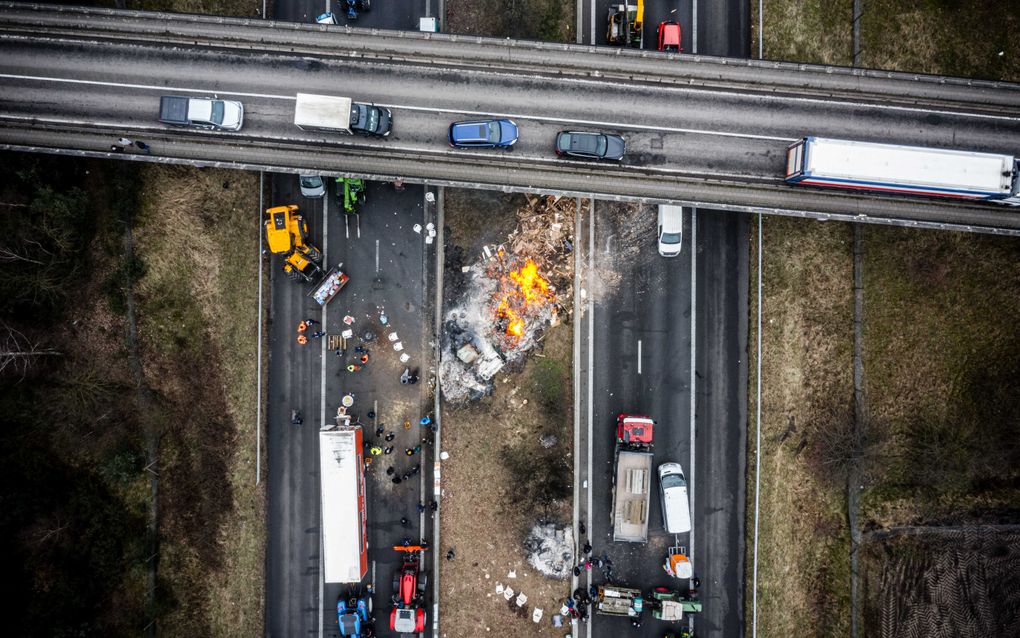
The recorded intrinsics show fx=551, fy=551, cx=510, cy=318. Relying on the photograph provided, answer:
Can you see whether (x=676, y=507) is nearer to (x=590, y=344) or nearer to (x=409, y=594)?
(x=590, y=344)

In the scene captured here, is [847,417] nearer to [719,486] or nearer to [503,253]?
[719,486]

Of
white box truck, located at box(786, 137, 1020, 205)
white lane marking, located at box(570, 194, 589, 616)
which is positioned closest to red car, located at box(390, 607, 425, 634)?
white lane marking, located at box(570, 194, 589, 616)

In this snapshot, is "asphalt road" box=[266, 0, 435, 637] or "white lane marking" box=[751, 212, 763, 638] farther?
"asphalt road" box=[266, 0, 435, 637]

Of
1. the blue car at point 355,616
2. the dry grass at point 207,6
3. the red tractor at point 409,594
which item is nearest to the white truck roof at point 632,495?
the red tractor at point 409,594

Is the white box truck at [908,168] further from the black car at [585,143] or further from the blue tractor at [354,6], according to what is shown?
the blue tractor at [354,6]

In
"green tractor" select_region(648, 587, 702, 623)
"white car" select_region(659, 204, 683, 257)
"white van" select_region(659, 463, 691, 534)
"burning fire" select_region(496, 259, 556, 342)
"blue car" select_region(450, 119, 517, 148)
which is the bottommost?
"green tractor" select_region(648, 587, 702, 623)

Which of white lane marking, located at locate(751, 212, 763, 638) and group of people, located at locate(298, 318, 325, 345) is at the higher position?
group of people, located at locate(298, 318, 325, 345)

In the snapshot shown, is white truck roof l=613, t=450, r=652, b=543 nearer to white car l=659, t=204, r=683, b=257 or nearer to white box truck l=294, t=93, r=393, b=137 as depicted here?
white car l=659, t=204, r=683, b=257
